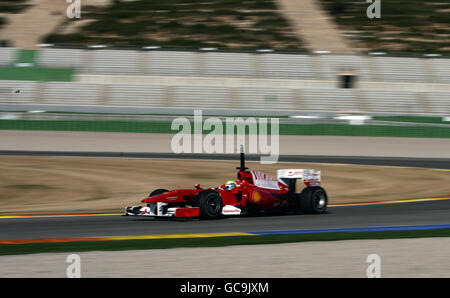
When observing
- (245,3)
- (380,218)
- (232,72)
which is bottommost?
(380,218)

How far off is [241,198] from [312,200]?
4.91 ft

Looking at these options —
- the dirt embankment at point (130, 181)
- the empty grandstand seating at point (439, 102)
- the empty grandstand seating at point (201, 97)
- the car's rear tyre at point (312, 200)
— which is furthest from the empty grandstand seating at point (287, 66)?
the car's rear tyre at point (312, 200)

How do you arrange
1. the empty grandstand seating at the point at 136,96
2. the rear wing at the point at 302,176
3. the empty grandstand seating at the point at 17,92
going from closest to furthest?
the rear wing at the point at 302,176, the empty grandstand seating at the point at 17,92, the empty grandstand seating at the point at 136,96

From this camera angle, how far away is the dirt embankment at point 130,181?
1575cm

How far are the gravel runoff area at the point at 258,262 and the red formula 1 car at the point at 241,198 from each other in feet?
9.42

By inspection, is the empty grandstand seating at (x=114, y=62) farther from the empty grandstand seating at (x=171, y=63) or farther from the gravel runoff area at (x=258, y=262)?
the gravel runoff area at (x=258, y=262)

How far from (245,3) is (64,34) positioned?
1658 cm

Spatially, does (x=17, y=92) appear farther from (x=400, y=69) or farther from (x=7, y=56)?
(x=400, y=69)

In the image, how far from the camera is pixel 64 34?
51344 millimetres

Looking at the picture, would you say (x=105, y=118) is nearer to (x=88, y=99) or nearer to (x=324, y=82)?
(x=88, y=99)

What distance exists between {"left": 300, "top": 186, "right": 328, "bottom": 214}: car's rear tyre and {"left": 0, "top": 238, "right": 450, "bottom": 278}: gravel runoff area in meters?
3.60

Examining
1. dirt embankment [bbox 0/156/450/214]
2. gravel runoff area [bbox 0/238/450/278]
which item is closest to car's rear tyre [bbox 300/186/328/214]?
dirt embankment [bbox 0/156/450/214]

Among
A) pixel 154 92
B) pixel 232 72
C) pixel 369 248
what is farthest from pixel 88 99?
pixel 369 248
